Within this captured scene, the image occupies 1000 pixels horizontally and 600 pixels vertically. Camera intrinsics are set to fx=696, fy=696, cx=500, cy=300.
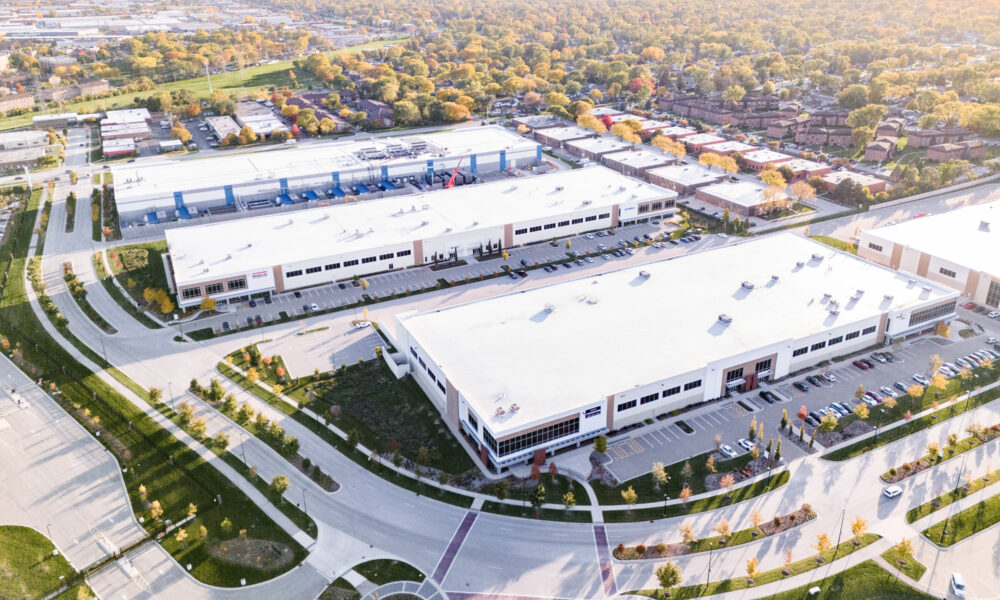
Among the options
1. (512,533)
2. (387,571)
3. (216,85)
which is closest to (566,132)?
(512,533)

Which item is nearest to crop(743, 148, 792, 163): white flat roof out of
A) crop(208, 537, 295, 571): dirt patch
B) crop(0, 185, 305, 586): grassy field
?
crop(0, 185, 305, 586): grassy field

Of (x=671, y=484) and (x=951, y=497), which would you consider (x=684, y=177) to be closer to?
(x=951, y=497)

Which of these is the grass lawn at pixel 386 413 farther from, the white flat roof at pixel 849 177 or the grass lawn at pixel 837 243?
the white flat roof at pixel 849 177

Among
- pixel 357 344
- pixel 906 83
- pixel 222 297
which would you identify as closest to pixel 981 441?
pixel 357 344

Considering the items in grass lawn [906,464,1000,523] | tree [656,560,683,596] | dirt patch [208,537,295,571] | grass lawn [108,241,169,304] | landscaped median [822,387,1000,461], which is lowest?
dirt patch [208,537,295,571]

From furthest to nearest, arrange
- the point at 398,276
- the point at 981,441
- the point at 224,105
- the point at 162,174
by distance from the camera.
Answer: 1. the point at 224,105
2. the point at 162,174
3. the point at 398,276
4. the point at 981,441

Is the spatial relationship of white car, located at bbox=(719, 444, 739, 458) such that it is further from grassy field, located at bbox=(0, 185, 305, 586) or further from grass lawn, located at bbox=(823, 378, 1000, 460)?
grassy field, located at bbox=(0, 185, 305, 586)

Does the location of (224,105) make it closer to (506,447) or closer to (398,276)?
(398,276)
